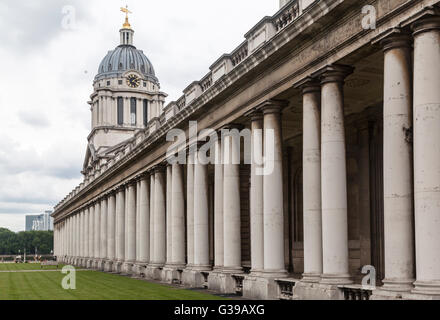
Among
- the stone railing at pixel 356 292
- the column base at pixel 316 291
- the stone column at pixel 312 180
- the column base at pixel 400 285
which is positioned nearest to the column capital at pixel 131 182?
the stone column at pixel 312 180

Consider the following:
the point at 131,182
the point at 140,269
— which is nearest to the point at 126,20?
the point at 131,182

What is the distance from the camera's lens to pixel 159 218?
174ft

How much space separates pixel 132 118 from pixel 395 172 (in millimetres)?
112919

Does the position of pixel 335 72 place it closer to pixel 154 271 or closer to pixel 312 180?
pixel 312 180

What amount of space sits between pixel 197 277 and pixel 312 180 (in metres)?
16.1

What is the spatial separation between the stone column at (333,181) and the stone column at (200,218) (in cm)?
1700

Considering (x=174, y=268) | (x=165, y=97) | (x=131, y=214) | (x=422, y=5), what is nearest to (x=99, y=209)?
(x=131, y=214)

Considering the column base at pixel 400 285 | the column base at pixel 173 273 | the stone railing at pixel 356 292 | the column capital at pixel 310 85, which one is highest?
the column capital at pixel 310 85

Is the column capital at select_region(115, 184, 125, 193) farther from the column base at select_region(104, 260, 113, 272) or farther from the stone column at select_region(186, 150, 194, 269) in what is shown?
the stone column at select_region(186, 150, 194, 269)

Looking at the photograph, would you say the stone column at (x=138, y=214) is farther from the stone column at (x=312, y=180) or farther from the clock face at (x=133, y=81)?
the clock face at (x=133, y=81)

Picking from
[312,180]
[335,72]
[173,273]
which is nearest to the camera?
[335,72]

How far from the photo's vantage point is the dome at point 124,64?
133750 millimetres

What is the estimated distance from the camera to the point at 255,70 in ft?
101

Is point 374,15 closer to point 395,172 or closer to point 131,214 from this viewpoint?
point 395,172
